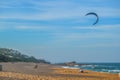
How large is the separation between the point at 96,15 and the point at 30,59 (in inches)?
5599

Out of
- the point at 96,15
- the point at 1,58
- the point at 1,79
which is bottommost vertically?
the point at 1,79

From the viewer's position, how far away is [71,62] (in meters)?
177

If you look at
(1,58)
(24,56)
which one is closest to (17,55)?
(24,56)

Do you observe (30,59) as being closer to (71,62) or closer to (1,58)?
(71,62)

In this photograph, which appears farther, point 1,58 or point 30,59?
point 30,59

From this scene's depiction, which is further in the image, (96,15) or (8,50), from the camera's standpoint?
(8,50)

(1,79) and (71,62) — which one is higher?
(71,62)

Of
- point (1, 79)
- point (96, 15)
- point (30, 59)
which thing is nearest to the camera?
point (96, 15)

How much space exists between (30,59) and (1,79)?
13941 centimetres

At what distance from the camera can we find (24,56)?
17138 centimetres

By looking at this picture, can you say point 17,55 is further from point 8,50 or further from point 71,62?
point 71,62

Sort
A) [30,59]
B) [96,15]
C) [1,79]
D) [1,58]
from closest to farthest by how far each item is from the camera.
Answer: [96,15]
[1,79]
[1,58]
[30,59]

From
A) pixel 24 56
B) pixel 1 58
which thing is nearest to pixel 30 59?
pixel 24 56

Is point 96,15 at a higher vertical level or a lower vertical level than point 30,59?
lower
